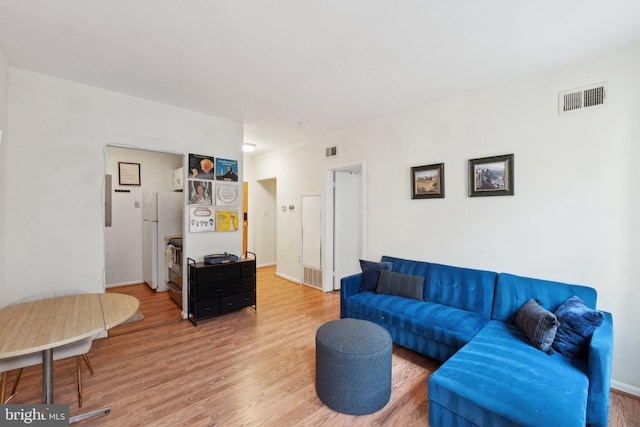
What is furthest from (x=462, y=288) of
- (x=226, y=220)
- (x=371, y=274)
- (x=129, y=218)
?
(x=129, y=218)

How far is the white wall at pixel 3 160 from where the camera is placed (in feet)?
7.74

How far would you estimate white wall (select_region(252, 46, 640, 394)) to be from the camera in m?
2.18

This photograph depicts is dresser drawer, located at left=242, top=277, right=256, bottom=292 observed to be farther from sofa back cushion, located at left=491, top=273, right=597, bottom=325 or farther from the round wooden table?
sofa back cushion, located at left=491, top=273, right=597, bottom=325

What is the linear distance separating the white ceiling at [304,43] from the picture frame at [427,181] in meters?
0.82

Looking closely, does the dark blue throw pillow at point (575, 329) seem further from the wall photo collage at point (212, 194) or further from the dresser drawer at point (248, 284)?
the wall photo collage at point (212, 194)

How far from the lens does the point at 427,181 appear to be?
3.33m

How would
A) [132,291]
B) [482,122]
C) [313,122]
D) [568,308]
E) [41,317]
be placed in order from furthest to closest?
[132,291], [313,122], [482,122], [568,308], [41,317]

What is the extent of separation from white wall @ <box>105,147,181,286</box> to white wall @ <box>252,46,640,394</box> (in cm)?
414

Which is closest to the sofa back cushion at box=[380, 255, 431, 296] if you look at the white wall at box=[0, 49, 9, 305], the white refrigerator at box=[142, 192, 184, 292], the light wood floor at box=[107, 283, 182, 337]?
the light wood floor at box=[107, 283, 182, 337]

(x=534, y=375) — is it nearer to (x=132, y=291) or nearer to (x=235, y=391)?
(x=235, y=391)

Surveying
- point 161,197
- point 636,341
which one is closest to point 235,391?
point 636,341

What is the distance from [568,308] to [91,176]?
4.51 metres

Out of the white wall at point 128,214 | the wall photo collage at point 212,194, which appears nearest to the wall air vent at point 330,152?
the wall photo collage at point 212,194

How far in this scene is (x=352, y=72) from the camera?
8.55 ft
